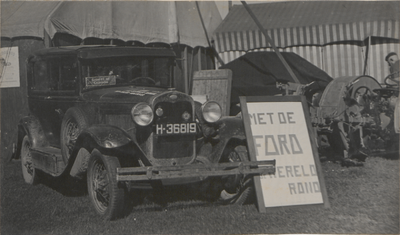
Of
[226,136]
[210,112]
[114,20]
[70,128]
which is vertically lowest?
[226,136]

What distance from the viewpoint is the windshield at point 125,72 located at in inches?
216

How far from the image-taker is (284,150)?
4.62m

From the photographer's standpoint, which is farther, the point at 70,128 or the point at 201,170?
the point at 70,128

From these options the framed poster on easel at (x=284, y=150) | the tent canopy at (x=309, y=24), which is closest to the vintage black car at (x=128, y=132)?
the framed poster on easel at (x=284, y=150)

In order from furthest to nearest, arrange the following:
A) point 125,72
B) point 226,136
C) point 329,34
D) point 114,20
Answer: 1. point 329,34
2. point 114,20
3. point 125,72
4. point 226,136

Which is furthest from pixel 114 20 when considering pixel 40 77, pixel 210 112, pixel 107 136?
pixel 107 136

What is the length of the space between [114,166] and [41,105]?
249cm

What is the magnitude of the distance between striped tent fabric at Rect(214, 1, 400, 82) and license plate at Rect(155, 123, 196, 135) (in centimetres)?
617

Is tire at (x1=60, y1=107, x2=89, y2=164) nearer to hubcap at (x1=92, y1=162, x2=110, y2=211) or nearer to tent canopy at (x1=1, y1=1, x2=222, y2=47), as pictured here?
hubcap at (x1=92, y1=162, x2=110, y2=211)

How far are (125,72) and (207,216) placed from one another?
2.19 m

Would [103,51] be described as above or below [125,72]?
above

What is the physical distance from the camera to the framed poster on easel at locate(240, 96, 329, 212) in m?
4.40

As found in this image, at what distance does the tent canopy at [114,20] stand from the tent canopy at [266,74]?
1.81 meters

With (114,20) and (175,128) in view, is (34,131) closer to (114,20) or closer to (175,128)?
(175,128)
